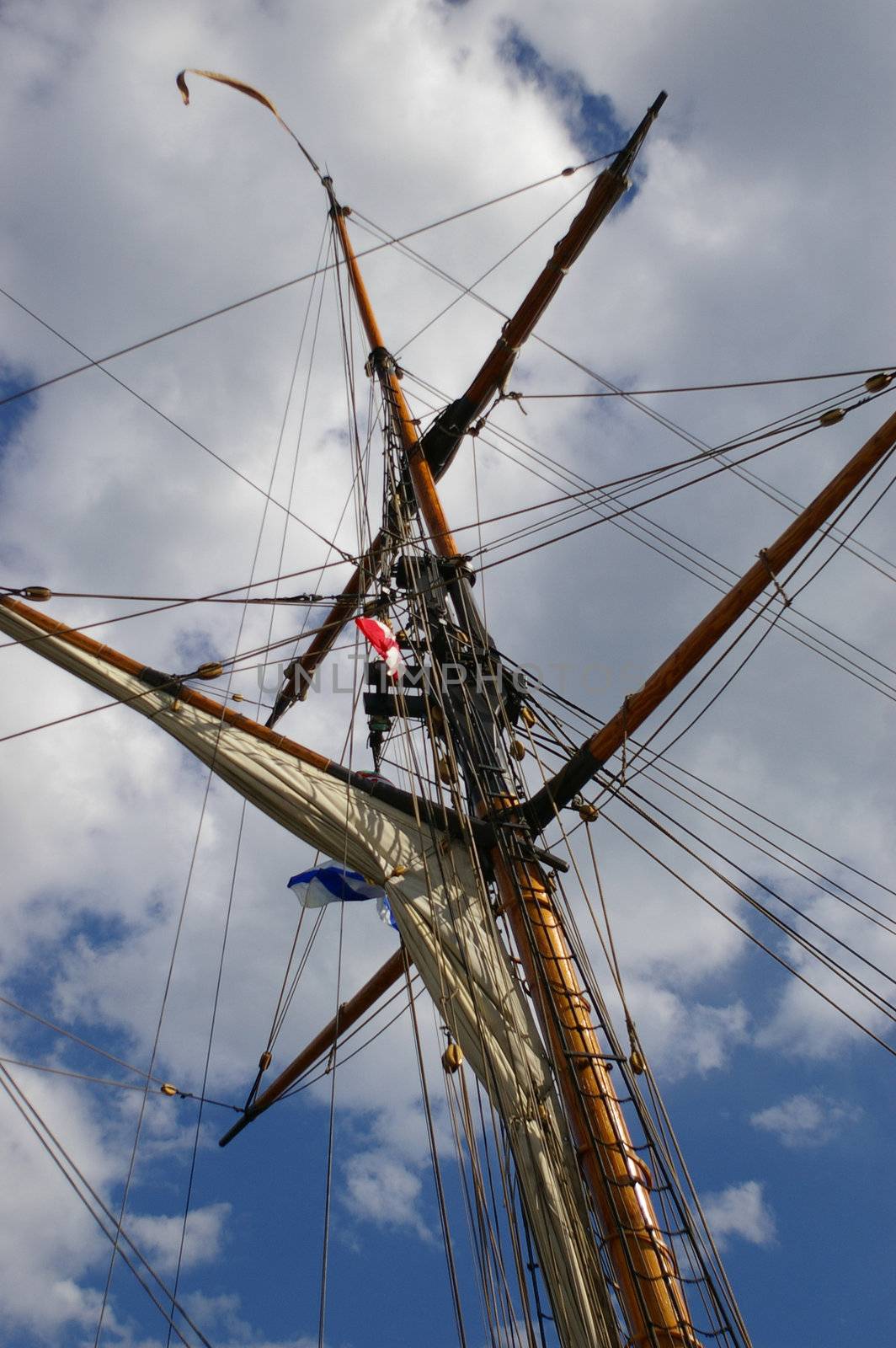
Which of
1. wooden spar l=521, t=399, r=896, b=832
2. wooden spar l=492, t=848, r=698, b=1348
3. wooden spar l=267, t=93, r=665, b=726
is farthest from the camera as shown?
wooden spar l=267, t=93, r=665, b=726

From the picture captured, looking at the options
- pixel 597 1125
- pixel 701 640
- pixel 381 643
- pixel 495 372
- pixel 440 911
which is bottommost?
pixel 597 1125

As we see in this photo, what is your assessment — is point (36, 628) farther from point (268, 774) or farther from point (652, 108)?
point (652, 108)

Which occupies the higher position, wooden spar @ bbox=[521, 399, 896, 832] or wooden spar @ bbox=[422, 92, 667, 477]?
wooden spar @ bbox=[422, 92, 667, 477]

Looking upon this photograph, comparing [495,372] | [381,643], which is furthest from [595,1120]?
[495,372]

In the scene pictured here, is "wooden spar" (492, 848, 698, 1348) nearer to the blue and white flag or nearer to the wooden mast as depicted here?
the wooden mast

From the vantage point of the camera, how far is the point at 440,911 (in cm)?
920

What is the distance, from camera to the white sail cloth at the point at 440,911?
23.5ft

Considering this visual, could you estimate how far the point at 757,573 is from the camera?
914 centimetres

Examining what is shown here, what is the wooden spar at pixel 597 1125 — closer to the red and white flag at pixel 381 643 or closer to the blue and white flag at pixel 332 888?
Result: the blue and white flag at pixel 332 888

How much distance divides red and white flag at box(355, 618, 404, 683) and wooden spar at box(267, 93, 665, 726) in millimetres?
1637

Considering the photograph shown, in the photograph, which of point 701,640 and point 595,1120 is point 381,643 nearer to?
point 701,640

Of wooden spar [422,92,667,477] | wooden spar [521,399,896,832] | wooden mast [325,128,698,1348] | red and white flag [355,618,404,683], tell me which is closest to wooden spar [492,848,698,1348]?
wooden mast [325,128,698,1348]

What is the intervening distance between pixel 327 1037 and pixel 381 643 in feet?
15.0

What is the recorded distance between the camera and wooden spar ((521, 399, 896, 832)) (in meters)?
8.95
